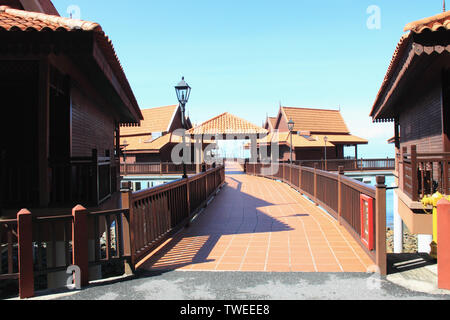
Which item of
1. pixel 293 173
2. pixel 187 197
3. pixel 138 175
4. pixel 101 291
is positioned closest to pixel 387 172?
pixel 293 173

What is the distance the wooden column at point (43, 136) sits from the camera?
20.2 feet

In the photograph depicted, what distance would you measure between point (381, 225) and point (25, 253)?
4525 millimetres

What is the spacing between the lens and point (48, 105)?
6.33m

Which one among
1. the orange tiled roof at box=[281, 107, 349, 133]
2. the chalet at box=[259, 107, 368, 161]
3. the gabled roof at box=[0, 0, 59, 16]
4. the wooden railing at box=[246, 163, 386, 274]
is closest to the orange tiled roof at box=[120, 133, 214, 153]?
the chalet at box=[259, 107, 368, 161]

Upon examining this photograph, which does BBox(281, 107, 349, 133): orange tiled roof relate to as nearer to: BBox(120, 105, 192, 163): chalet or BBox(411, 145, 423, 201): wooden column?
BBox(120, 105, 192, 163): chalet

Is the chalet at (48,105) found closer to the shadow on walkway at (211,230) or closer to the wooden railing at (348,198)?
the shadow on walkway at (211,230)

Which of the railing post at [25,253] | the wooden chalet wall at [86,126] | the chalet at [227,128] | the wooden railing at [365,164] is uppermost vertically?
the chalet at [227,128]

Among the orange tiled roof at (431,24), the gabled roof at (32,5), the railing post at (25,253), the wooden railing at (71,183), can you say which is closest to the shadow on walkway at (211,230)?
the railing post at (25,253)

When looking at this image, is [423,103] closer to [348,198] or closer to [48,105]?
[348,198]

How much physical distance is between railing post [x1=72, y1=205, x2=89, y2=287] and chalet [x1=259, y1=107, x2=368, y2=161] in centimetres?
2738

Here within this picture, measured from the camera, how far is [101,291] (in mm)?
4152

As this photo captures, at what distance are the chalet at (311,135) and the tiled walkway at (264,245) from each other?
74.2ft

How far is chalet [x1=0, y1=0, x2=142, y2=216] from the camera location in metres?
5.54
